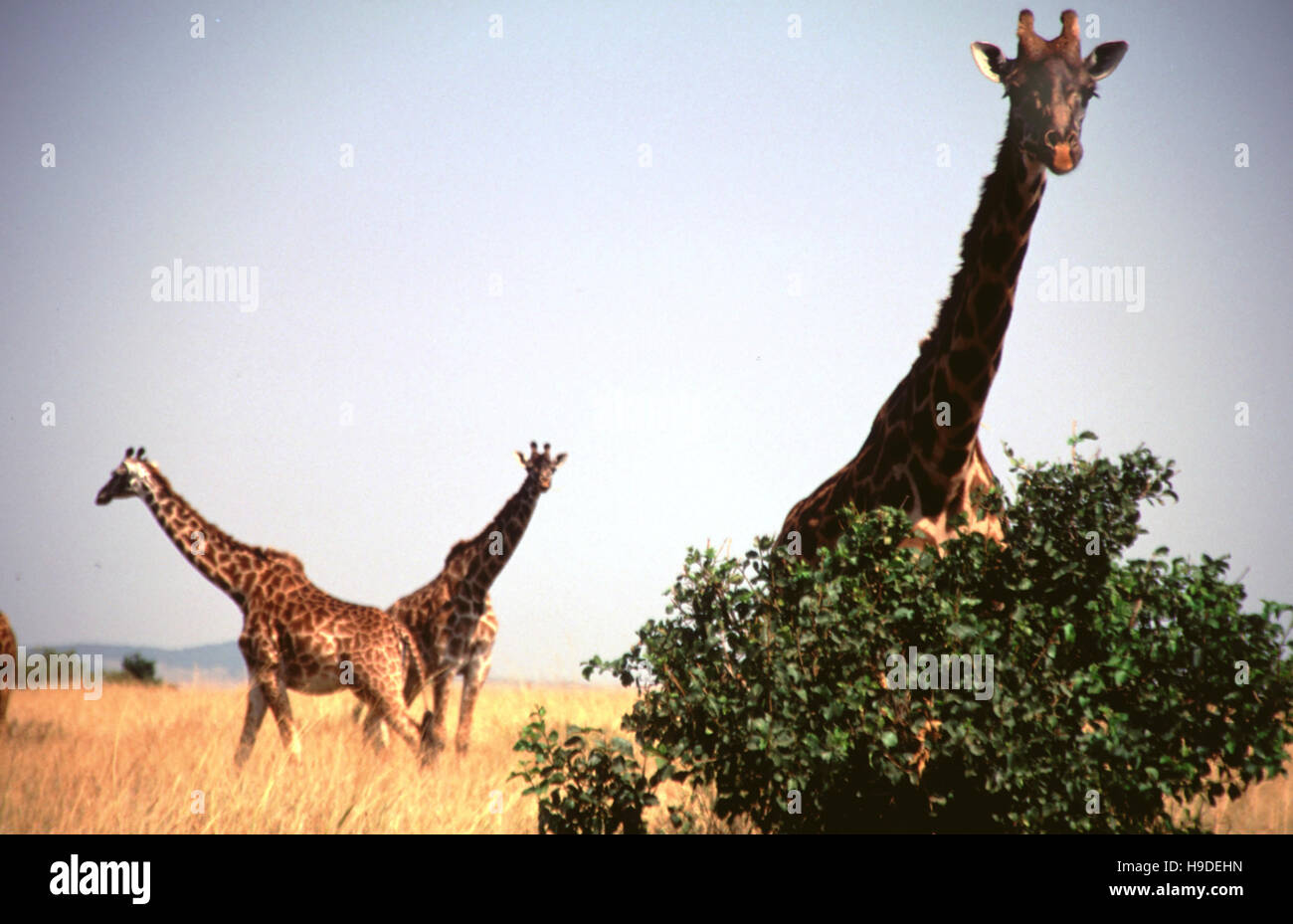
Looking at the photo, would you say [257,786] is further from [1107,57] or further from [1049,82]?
[1107,57]

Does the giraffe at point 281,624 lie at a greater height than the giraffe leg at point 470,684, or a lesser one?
greater

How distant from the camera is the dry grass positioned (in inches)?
327

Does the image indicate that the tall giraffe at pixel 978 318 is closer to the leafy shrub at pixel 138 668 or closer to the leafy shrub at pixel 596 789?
the leafy shrub at pixel 596 789

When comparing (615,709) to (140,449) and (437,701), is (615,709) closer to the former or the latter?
(437,701)

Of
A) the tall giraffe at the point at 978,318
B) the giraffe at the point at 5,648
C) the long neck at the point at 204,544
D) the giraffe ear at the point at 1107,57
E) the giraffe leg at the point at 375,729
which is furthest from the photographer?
the long neck at the point at 204,544

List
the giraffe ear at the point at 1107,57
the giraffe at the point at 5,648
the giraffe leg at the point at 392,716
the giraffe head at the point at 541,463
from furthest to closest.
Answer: the giraffe head at the point at 541,463 < the giraffe leg at the point at 392,716 < the giraffe at the point at 5,648 < the giraffe ear at the point at 1107,57

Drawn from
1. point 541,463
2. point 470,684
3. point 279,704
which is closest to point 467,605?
point 470,684

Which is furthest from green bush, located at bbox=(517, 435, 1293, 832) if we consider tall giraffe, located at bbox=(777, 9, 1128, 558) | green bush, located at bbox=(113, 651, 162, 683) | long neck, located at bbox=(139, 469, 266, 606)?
green bush, located at bbox=(113, 651, 162, 683)

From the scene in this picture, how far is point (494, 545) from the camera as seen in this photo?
13.9 meters

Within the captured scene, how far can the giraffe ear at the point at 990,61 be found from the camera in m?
8.12

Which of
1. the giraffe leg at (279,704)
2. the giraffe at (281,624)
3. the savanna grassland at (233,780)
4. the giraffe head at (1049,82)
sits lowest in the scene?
the savanna grassland at (233,780)

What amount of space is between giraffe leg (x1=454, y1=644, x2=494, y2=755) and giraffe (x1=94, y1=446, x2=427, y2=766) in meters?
1.80

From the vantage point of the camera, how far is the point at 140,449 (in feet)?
39.3

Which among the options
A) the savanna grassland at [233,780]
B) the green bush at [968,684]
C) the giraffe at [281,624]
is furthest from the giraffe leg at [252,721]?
the green bush at [968,684]
